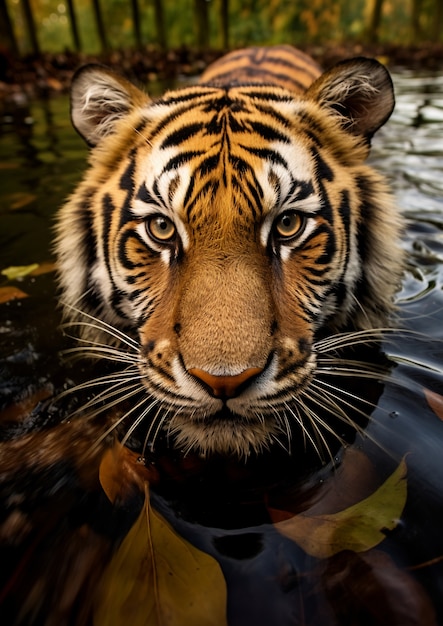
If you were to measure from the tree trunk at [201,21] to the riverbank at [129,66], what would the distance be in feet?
4.30

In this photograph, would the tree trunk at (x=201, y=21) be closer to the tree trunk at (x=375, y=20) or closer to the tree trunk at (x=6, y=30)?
the tree trunk at (x=375, y=20)

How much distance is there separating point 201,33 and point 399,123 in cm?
1386

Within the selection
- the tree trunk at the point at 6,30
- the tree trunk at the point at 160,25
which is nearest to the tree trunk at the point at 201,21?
the tree trunk at the point at 160,25

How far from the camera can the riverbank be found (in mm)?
9711

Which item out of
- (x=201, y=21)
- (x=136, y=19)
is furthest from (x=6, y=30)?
(x=136, y=19)

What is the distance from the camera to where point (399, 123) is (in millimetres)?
6008

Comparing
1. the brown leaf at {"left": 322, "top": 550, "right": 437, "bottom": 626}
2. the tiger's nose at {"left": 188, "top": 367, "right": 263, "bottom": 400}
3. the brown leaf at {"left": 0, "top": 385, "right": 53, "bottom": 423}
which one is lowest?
the brown leaf at {"left": 0, "top": 385, "right": 53, "bottom": 423}

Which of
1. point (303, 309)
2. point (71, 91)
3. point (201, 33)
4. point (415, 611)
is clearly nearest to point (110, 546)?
point (415, 611)

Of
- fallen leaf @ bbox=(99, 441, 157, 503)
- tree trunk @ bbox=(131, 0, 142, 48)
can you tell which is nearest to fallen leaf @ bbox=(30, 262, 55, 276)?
fallen leaf @ bbox=(99, 441, 157, 503)

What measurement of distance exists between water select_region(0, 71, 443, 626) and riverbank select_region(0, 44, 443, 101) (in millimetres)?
6313

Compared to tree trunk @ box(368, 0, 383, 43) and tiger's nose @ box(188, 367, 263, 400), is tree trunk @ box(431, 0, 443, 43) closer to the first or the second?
tree trunk @ box(368, 0, 383, 43)

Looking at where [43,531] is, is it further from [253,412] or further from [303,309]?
[303,309]

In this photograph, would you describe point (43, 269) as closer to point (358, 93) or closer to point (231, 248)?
point (231, 248)

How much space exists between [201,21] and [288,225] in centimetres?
1832
